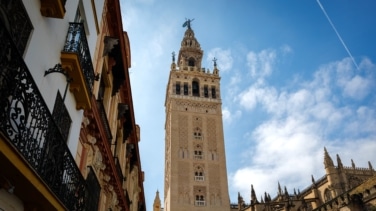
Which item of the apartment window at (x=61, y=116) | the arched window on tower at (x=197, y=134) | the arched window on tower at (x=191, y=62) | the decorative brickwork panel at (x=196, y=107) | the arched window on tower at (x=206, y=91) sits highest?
the arched window on tower at (x=191, y=62)

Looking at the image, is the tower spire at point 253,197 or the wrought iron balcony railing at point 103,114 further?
the tower spire at point 253,197

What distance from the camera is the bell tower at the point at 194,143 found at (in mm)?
45188

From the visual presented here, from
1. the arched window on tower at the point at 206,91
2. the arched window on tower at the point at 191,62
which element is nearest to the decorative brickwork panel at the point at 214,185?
the arched window on tower at the point at 206,91

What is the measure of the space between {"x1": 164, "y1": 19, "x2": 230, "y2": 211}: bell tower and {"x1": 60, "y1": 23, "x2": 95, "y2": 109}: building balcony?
128ft

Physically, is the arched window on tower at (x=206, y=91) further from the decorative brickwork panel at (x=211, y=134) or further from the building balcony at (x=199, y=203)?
the building balcony at (x=199, y=203)

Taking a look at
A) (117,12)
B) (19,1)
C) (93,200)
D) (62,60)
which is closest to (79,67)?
(62,60)

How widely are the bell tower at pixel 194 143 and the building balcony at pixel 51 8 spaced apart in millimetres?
40846

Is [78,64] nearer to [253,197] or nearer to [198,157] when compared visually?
[198,157]

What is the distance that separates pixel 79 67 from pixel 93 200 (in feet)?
10.8

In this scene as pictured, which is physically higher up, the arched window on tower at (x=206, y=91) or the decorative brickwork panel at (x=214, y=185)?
the arched window on tower at (x=206, y=91)

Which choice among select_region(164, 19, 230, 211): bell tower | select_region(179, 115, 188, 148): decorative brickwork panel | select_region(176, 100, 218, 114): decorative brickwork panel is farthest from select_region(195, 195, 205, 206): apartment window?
select_region(176, 100, 218, 114): decorative brickwork panel

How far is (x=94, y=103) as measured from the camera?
8297 mm

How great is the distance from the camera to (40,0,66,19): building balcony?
5059mm

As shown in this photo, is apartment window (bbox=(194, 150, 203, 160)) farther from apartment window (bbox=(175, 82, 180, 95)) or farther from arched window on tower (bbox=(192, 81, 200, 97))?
apartment window (bbox=(175, 82, 180, 95))
